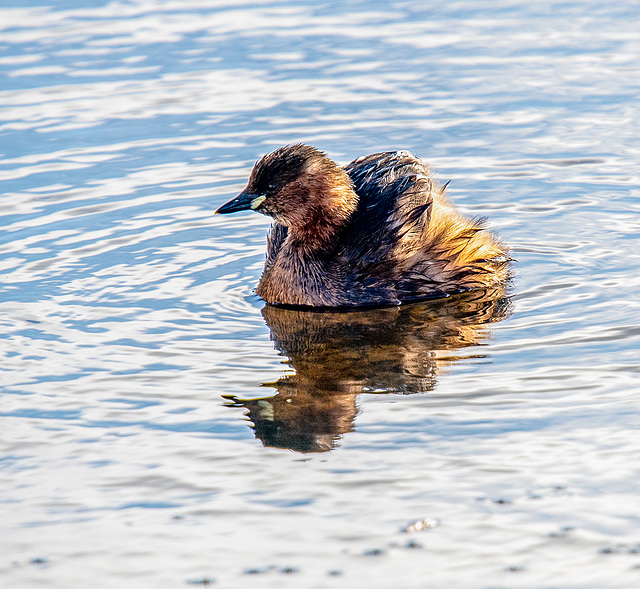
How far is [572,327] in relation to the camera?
7.10 metres

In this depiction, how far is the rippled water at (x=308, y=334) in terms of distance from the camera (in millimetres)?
4836

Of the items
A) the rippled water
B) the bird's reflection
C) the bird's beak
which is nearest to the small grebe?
the bird's beak

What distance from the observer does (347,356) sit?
6.98m

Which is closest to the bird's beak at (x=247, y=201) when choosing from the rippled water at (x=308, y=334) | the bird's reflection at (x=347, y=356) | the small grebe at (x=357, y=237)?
the small grebe at (x=357, y=237)

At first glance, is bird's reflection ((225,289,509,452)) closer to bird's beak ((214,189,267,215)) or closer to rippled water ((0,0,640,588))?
rippled water ((0,0,640,588))

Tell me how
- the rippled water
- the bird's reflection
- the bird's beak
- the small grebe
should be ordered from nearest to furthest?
the rippled water, the bird's reflection, the small grebe, the bird's beak

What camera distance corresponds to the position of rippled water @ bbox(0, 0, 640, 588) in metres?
4.84

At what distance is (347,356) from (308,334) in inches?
22.5

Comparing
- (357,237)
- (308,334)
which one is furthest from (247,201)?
(308,334)

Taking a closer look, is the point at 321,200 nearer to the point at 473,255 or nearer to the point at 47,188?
the point at 473,255

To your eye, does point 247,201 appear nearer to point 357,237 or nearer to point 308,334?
point 357,237

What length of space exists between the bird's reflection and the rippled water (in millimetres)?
25

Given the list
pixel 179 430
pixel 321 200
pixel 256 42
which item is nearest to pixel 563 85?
pixel 256 42

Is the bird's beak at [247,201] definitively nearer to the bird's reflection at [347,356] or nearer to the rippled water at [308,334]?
the rippled water at [308,334]
